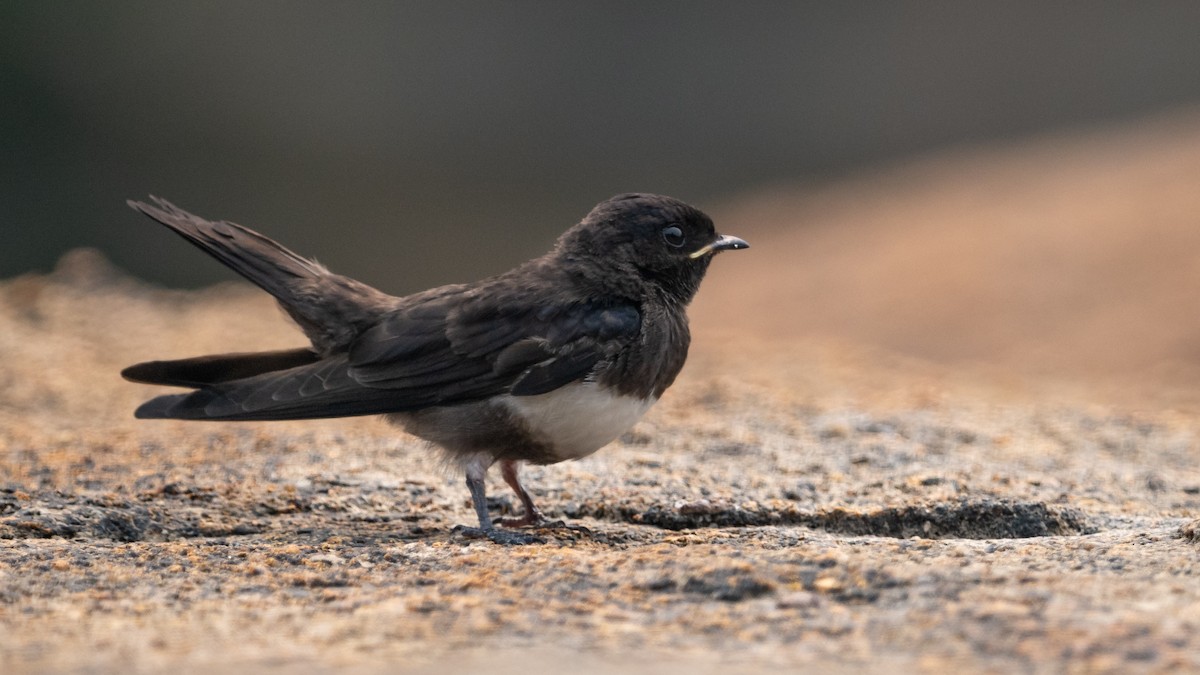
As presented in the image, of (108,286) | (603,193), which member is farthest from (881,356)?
(603,193)

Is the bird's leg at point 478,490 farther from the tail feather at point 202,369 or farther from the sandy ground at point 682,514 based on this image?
the tail feather at point 202,369

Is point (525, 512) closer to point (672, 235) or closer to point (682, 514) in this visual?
point (682, 514)

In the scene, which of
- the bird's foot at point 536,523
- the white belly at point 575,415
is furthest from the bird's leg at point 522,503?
the white belly at point 575,415

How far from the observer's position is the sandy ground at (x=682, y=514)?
10.9 ft

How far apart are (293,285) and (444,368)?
818 mm

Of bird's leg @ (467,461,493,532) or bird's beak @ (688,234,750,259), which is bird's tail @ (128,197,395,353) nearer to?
bird's leg @ (467,461,493,532)

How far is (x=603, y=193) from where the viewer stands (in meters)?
17.9

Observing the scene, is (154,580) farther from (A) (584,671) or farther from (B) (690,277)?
(B) (690,277)

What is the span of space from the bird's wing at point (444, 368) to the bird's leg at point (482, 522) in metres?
0.26

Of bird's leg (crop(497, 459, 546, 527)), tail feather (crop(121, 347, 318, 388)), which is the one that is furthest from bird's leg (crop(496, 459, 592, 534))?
tail feather (crop(121, 347, 318, 388))

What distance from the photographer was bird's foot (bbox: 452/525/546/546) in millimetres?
4696

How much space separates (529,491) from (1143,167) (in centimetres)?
1119

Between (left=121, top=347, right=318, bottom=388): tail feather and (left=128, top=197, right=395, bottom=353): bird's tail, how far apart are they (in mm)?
216

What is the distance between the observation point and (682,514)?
517cm
